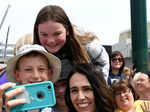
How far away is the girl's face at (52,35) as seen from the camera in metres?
1.86

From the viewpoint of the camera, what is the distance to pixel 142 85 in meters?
3.80

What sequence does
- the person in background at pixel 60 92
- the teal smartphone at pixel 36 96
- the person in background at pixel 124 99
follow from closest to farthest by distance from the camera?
the teal smartphone at pixel 36 96
the person in background at pixel 60 92
the person in background at pixel 124 99

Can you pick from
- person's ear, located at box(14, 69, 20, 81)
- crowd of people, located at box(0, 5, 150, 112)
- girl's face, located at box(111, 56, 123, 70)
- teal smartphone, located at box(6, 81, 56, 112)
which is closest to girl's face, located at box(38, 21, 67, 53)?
crowd of people, located at box(0, 5, 150, 112)

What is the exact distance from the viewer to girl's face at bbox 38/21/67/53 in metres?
1.86

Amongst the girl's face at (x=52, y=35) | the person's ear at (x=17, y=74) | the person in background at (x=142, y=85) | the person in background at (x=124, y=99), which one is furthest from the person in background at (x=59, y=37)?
the person in background at (x=142, y=85)

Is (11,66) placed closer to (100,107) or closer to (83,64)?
(83,64)

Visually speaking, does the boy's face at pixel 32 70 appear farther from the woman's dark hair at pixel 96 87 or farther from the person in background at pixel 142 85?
the person in background at pixel 142 85

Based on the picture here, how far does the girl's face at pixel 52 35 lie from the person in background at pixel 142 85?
206 cm

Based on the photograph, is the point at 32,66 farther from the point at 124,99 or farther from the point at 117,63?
the point at 117,63

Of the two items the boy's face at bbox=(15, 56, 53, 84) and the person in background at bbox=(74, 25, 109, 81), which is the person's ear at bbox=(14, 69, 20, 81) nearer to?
the boy's face at bbox=(15, 56, 53, 84)

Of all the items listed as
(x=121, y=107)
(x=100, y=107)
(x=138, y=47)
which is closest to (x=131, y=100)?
(x=121, y=107)

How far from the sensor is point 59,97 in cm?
201

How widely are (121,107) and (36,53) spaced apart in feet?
5.33

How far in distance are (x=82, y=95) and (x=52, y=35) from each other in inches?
18.2
